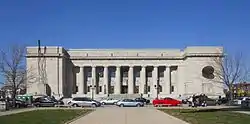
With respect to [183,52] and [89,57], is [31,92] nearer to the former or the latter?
[89,57]

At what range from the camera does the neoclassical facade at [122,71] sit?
112 metres

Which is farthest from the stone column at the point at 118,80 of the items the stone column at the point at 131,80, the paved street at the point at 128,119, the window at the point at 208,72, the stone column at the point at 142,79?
the paved street at the point at 128,119

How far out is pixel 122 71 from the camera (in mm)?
131750

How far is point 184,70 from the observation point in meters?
119

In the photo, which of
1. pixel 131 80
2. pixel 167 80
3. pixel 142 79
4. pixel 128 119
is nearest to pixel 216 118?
pixel 128 119

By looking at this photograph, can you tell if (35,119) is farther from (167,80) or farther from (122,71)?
(122,71)

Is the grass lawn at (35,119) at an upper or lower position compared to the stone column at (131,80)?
lower

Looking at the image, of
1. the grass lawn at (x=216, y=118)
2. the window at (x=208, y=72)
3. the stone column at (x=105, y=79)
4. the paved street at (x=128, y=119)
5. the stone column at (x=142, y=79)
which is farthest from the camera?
the stone column at (x=142, y=79)

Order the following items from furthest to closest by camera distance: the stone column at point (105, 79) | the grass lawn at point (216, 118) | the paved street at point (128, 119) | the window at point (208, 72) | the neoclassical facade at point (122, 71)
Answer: the stone column at point (105, 79), the window at point (208, 72), the neoclassical facade at point (122, 71), the paved street at point (128, 119), the grass lawn at point (216, 118)

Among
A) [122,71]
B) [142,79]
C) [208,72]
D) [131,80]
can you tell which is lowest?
[131,80]

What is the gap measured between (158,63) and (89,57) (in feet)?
60.6

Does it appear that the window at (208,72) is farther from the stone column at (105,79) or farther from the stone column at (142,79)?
the stone column at (105,79)

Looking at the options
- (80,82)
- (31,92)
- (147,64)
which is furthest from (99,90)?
(31,92)

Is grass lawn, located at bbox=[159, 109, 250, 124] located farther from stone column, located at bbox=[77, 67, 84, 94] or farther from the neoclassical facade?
stone column, located at bbox=[77, 67, 84, 94]
